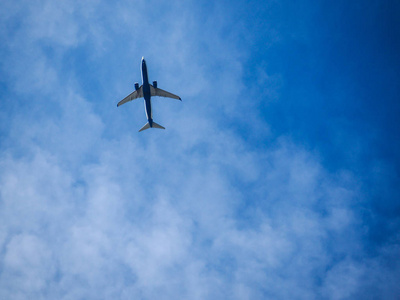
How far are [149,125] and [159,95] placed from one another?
8817 millimetres

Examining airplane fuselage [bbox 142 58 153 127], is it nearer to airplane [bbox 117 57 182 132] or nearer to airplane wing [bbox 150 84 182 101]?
airplane [bbox 117 57 182 132]

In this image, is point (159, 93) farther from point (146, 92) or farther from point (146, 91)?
point (146, 91)

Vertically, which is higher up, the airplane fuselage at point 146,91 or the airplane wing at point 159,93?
the airplane wing at point 159,93

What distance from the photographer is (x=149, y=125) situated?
75.2 meters

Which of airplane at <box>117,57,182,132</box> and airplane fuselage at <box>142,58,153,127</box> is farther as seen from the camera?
airplane at <box>117,57,182,132</box>

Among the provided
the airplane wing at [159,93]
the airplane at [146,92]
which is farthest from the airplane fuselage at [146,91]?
the airplane wing at [159,93]

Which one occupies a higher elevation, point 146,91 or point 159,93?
point 159,93

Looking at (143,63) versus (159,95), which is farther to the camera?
(159,95)

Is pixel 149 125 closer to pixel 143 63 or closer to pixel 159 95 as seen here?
pixel 159 95

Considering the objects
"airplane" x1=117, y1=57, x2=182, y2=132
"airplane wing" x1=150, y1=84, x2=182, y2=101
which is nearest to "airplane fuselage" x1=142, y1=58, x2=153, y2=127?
"airplane" x1=117, y1=57, x2=182, y2=132

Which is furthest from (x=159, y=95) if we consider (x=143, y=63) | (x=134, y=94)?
(x=143, y=63)

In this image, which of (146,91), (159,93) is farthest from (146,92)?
(159,93)

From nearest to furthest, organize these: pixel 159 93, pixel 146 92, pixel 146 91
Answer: pixel 146 91 → pixel 146 92 → pixel 159 93

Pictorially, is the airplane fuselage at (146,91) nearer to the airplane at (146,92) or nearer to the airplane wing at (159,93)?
the airplane at (146,92)
